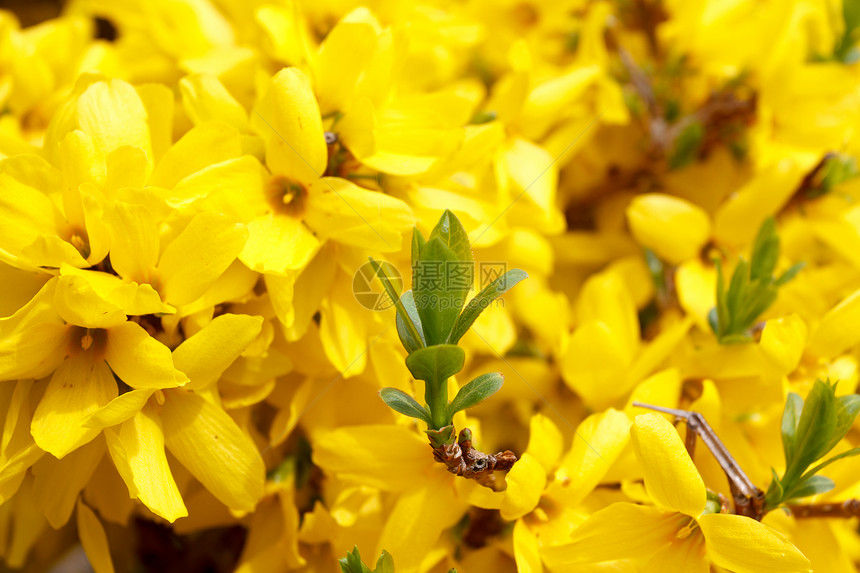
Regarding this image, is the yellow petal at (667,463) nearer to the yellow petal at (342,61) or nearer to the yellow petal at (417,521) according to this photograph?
the yellow petal at (417,521)

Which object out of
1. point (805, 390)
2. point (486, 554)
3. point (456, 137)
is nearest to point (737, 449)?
point (805, 390)

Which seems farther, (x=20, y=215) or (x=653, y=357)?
(x=653, y=357)

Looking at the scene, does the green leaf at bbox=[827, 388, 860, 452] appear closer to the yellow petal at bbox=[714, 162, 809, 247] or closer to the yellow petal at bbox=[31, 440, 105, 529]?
the yellow petal at bbox=[714, 162, 809, 247]

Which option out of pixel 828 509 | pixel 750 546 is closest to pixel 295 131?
pixel 750 546

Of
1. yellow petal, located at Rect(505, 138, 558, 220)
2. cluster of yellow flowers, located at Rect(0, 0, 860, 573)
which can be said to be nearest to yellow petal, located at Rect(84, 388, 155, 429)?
cluster of yellow flowers, located at Rect(0, 0, 860, 573)

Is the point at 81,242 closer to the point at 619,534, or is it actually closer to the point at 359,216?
the point at 359,216

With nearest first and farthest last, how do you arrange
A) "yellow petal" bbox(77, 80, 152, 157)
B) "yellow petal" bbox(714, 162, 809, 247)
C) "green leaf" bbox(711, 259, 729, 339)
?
1. "yellow petal" bbox(77, 80, 152, 157)
2. "green leaf" bbox(711, 259, 729, 339)
3. "yellow petal" bbox(714, 162, 809, 247)
